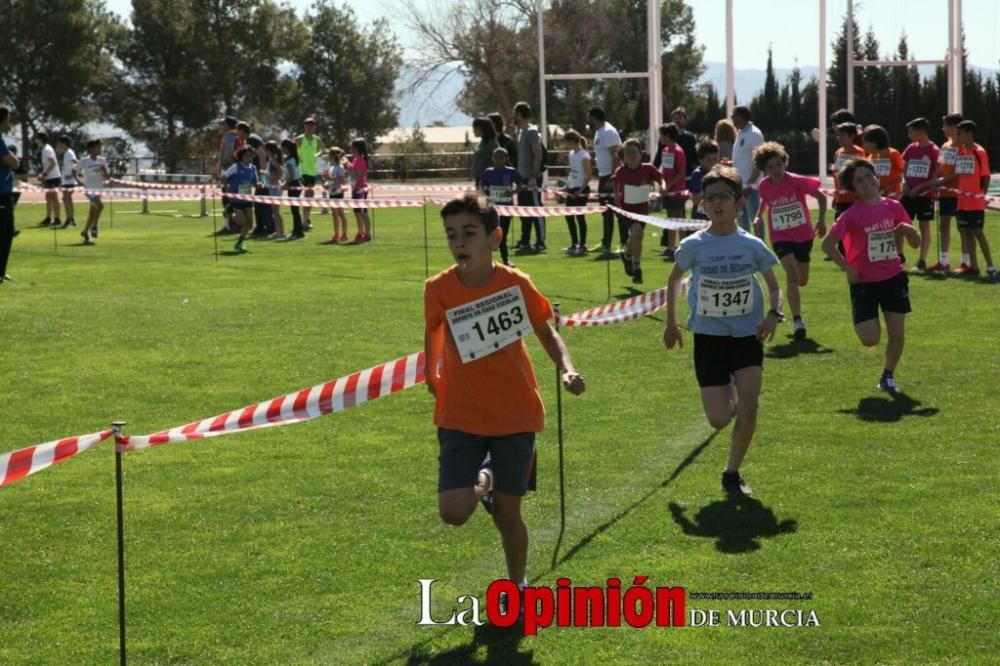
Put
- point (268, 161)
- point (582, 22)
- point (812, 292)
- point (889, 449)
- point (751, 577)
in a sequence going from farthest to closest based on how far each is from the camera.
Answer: point (582, 22) → point (268, 161) → point (812, 292) → point (889, 449) → point (751, 577)

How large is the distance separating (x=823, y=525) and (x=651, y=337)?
7338 millimetres

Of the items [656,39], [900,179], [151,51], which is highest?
[151,51]

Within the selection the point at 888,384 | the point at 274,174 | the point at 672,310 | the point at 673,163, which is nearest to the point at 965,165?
the point at 673,163

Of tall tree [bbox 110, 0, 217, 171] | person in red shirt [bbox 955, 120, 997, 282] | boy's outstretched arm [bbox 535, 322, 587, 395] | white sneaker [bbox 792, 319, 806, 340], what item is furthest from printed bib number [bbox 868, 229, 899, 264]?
tall tree [bbox 110, 0, 217, 171]

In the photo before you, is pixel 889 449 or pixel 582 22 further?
pixel 582 22

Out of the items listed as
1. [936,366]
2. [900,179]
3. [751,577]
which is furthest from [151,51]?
[751,577]

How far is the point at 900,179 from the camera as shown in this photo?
19.8 m

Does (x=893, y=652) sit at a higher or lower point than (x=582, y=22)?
lower

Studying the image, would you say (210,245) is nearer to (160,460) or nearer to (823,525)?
(160,460)

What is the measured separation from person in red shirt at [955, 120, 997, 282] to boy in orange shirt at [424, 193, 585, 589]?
1444cm

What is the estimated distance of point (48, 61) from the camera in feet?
251

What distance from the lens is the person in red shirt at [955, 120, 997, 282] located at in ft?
64.4

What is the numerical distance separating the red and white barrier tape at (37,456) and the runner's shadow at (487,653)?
1513mm

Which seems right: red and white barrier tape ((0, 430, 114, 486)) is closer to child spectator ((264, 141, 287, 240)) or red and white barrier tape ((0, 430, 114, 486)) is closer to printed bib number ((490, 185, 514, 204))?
printed bib number ((490, 185, 514, 204))
